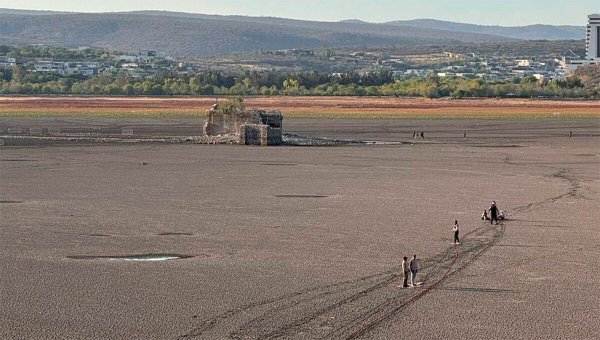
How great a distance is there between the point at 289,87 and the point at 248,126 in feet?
334

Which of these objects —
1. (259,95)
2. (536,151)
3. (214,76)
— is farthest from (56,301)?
(214,76)

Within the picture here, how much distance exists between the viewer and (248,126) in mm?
71250

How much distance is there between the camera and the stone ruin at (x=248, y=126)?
→ 70562mm

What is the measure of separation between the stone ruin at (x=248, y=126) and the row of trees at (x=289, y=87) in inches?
3138

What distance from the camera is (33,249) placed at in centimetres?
3241

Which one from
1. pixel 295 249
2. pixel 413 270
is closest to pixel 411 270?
pixel 413 270

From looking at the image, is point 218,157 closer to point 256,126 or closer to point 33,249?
point 256,126

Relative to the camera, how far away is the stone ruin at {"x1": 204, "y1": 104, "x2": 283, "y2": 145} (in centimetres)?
7056

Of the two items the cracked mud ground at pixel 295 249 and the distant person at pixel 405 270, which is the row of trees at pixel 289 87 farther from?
the distant person at pixel 405 270

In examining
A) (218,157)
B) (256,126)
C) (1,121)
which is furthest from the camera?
(1,121)

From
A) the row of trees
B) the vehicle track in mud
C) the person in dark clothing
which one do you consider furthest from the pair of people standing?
the row of trees

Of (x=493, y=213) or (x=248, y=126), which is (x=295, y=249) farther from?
(x=248, y=126)

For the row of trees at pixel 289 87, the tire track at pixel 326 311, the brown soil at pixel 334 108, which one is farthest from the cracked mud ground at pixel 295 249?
the row of trees at pixel 289 87

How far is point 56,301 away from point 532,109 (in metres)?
95.6
